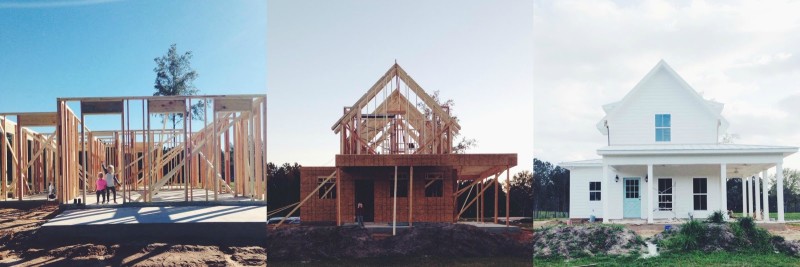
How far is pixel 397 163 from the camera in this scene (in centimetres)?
1616

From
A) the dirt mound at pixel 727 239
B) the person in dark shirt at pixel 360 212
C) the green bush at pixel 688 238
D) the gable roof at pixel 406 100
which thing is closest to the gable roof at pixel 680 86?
the dirt mound at pixel 727 239

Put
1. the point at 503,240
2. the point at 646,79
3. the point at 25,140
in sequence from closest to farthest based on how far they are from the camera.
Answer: the point at 503,240 → the point at 646,79 → the point at 25,140

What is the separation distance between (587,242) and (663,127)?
4973 millimetres

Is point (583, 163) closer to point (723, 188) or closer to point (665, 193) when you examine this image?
point (665, 193)

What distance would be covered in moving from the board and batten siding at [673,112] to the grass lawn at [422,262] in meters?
6.14

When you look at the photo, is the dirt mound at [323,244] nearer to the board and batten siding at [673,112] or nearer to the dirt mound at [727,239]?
the dirt mound at [727,239]

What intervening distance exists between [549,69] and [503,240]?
7097 millimetres

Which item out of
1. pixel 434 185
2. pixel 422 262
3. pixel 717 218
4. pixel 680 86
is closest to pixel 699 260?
pixel 717 218

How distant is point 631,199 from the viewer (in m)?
18.0

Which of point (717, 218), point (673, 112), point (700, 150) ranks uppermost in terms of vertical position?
point (673, 112)

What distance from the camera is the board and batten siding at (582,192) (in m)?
18.8

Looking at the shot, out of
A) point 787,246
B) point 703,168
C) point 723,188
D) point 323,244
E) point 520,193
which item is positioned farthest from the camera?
point 520,193

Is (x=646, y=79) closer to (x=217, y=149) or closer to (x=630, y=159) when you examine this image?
(x=630, y=159)

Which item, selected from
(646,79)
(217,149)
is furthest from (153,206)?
(646,79)
